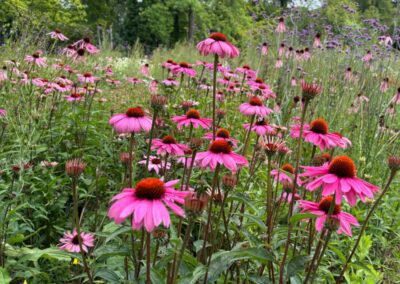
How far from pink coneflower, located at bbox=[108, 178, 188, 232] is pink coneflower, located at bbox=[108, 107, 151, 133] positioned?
365 millimetres

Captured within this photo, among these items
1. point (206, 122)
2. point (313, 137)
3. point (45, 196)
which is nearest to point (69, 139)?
point (45, 196)

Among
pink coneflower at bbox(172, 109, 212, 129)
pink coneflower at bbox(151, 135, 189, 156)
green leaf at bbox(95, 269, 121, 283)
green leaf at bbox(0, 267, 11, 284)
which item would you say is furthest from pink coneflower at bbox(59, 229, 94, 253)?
pink coneflower at bbox(172, 109, 212, 129)

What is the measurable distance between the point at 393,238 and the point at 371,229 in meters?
0.16

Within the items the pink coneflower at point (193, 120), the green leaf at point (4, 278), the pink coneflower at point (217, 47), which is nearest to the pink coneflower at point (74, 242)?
the green leaf at point (4, 278)

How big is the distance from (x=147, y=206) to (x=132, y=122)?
1.70 feet

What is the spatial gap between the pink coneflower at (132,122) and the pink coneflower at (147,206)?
365 mm

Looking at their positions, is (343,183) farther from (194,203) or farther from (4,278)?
(4,278)

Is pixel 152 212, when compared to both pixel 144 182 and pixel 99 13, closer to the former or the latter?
pixel 144 182

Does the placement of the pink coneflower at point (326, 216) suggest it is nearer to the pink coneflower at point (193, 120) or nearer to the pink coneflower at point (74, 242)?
the pink coneflower at point (193, 120)

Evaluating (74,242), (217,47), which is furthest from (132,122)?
(74,242)

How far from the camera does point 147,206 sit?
873 mm

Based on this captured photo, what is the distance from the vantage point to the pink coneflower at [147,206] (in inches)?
32.8

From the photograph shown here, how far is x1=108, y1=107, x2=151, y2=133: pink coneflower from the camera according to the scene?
1.31 metres

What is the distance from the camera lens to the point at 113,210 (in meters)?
0.89
